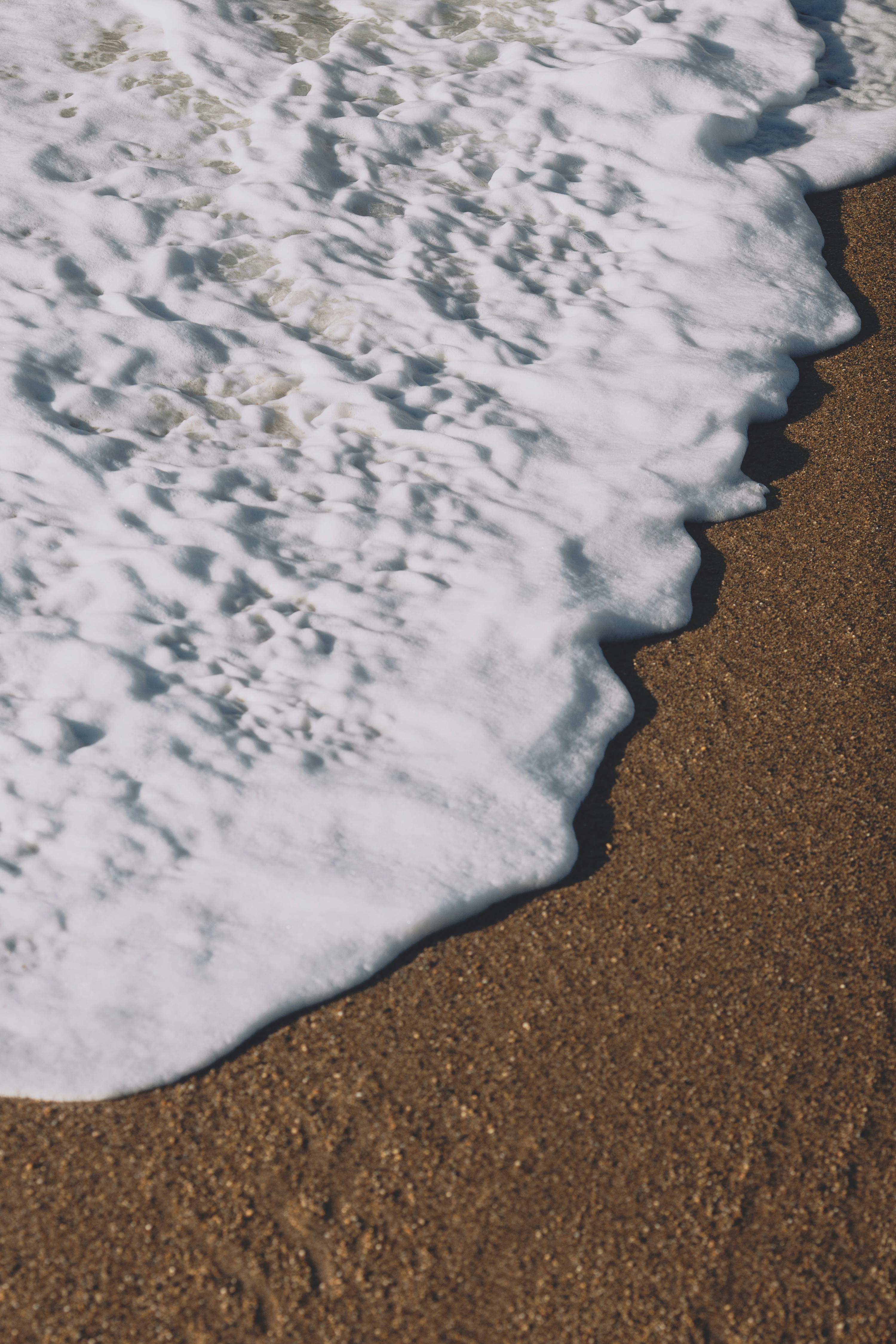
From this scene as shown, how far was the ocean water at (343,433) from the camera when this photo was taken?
200 centimetres

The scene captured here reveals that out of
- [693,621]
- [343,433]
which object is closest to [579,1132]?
[693,621]

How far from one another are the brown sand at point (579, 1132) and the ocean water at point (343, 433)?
11cm

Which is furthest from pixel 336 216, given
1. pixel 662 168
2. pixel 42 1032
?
pixel 42 1032

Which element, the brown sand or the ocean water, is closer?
the brown sand

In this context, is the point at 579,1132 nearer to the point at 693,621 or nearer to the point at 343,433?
the point at 693,621

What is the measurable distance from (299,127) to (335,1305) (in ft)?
12.2

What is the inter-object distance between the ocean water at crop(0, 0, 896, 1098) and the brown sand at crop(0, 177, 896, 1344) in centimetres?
11

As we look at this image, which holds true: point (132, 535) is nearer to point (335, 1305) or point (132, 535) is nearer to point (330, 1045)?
point (330, 1045)

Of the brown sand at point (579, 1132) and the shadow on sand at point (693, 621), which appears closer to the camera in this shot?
the brown sand at point (579, 1132)

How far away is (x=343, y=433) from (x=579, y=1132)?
191 centimetres

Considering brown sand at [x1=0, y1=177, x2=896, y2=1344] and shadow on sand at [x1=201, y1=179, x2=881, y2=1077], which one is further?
shadow on sand at [x1=201, y1=179, x2=881, y2=1077]

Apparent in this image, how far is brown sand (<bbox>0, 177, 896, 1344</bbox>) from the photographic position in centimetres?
153

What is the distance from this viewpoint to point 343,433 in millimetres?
2945

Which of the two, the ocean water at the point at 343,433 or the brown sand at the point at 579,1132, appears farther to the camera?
the ocean water at the point at 343,433
